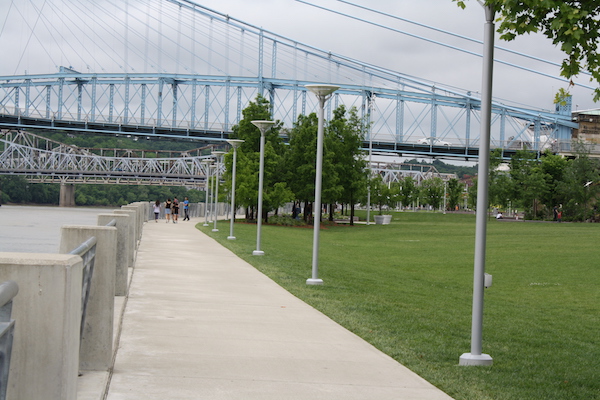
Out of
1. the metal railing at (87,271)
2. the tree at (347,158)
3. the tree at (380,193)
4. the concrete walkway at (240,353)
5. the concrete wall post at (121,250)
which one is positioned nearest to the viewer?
the metal railing at (87,271)

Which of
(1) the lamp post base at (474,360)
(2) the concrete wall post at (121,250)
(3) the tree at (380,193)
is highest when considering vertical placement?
(3) the tree at (380,193)

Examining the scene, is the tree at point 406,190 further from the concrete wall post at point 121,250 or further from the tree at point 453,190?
the concrete wall post at point 121,250

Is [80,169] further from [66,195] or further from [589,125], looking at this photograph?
[589,125]

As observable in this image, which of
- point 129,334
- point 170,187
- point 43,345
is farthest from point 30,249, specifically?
point 170,187

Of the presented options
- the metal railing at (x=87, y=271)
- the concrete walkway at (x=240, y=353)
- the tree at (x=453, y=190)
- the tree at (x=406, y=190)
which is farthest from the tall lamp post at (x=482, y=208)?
the tree at (x=453, y=190)

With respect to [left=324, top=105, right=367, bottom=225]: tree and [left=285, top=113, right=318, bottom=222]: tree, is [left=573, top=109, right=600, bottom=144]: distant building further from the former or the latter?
[left=285, top=113, right=318, bottom=222]: tree

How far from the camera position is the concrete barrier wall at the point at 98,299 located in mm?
6797

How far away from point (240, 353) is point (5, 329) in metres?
5.01

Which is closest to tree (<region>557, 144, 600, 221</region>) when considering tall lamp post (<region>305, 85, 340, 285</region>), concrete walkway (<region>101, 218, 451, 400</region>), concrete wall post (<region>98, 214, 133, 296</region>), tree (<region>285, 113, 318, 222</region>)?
tree (<region>285, 113, 318, 222</region>)

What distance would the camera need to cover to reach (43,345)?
4.07m

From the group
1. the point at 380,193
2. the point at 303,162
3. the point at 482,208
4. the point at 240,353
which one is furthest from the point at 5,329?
the point at 380,193

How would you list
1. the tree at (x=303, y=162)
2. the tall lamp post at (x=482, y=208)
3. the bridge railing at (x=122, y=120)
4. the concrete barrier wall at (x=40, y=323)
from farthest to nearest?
the bridge railing at (x=122, y=120) < the tree at (x=303, y=162) < the tall lamp post at (x=482, y=208) < the concrete barrier wall at (x=40, y=323)

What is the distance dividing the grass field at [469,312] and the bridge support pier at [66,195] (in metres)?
88.6

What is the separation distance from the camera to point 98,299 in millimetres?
6895
